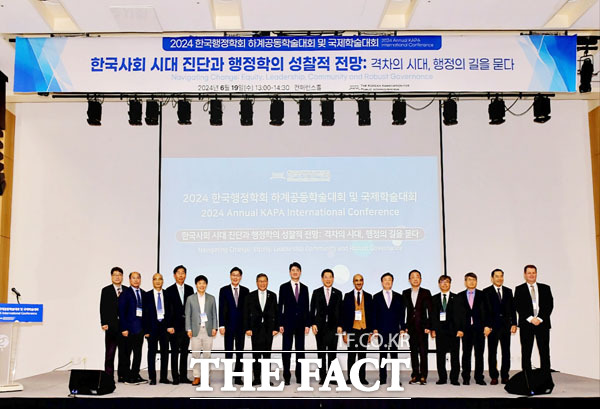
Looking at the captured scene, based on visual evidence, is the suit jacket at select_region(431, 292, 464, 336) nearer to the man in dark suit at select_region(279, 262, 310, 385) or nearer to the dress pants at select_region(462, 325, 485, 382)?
the dress pants at select_region(462, 325, 485, 382)

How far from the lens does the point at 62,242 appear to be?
876cm

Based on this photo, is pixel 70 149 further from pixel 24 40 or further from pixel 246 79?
pixel 246 79

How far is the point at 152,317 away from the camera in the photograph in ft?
22.4

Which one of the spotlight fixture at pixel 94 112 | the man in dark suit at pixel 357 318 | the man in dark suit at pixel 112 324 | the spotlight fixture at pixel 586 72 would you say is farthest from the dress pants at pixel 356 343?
the spotlight fixture at pixel 94 112

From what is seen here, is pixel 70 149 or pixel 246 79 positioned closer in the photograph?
pixel 246 79

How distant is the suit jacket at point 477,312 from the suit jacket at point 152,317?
3094 mm

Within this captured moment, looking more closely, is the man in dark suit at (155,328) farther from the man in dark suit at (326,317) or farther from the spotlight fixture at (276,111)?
the spotlight fixture at (276,111)

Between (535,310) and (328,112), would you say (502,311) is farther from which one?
(328,112)

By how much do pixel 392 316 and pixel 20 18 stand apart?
4.83m

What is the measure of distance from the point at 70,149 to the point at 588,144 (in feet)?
23.2

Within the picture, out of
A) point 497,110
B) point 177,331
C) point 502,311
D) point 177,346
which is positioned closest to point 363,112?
point 497,110
